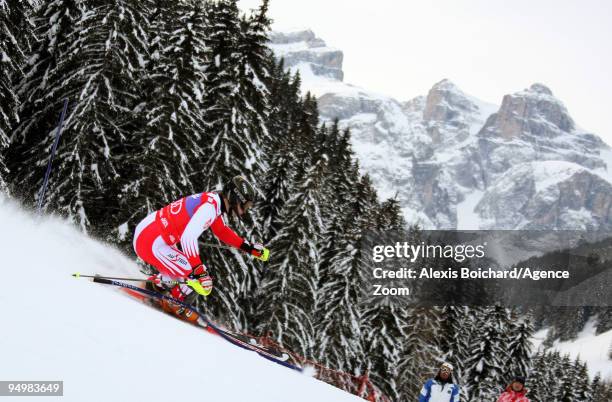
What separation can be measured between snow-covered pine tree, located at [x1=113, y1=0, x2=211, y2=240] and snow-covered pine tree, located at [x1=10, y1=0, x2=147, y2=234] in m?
1.09

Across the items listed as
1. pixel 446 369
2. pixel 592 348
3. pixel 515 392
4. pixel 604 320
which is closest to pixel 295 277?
pixel 446 369

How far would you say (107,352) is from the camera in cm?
410

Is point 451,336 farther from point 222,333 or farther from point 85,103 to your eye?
point 222,333

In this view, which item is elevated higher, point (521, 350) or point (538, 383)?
point (521, 350)

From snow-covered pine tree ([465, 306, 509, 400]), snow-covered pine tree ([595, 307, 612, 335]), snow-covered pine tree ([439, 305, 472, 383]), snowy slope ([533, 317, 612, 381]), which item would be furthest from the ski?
snow-covered pine tree ([595, 307, 612, 335])

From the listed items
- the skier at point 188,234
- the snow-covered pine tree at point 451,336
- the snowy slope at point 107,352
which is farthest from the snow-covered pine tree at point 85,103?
the snow-covered pine tree at point 451,336

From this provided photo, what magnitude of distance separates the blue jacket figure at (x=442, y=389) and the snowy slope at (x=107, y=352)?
3.05m

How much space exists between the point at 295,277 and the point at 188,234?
733 inches

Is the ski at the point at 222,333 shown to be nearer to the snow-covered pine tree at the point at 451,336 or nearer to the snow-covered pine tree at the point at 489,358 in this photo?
the snow-covered pine tree at the point at 451,336

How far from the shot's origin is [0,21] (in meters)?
17.0

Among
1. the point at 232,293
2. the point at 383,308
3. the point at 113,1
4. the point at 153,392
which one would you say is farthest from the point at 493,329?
the point at 153,392

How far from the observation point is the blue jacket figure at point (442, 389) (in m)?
9.52

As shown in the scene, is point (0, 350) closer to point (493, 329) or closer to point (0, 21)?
point (0, 21)

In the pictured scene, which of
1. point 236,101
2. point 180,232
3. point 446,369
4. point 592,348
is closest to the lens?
point 180,232
